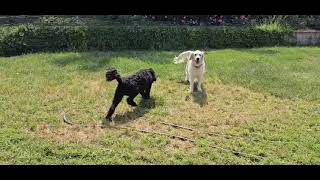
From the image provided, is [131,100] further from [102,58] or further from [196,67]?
[102,58]

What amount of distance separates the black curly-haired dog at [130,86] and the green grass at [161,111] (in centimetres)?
18

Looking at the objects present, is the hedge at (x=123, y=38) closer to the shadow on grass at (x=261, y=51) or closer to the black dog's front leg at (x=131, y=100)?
the shadow on grass at (x=261, y=51)

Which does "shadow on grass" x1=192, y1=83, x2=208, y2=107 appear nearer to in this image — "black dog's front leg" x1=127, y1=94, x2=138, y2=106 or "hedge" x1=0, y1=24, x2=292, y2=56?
"black dog's front leg" x1=127, y1=94, x2=138, y2=106

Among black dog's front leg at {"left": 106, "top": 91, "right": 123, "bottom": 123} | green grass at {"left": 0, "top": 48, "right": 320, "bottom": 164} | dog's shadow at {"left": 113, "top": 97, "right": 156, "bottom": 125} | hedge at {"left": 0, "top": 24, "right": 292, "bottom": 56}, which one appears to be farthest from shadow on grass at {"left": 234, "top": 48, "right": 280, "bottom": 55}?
black dog's front leg at {"left": 106, "top": 91, "right": 123, "bottom": 123}

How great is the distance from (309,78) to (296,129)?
243cm

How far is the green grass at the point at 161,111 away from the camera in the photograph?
4844 mm

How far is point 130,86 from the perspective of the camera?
19.6 ft

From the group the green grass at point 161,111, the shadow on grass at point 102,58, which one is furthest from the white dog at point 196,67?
the shadow on grass at point 102,58

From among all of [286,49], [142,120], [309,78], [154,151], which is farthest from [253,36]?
[154,151]

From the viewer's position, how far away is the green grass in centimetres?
484

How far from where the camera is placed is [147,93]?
6.45 meters

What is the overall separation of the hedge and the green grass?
0.67 meters

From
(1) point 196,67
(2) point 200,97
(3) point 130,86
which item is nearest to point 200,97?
(2) point 200,97

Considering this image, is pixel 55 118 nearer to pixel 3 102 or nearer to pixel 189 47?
pixel 3 102
